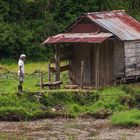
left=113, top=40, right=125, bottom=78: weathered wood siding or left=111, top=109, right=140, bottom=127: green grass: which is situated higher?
left=113, top=40, right=125, bottom=78: weathered wood siding

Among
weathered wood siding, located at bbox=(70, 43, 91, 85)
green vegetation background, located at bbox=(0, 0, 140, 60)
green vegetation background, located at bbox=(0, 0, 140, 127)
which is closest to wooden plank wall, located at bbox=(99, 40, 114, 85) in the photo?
weathered wood siding, located at bbox=(70, 43, 91, 85)

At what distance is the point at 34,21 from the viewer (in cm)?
3925

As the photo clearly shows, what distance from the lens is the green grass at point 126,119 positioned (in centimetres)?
2331

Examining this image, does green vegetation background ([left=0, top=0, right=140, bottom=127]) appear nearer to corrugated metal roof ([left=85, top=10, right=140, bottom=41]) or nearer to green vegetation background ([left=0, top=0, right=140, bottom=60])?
green vegetation background ([left=0, top=0, right=140, bottom=60])

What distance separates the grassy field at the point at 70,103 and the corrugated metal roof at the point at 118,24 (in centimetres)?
249

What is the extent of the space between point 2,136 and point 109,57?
9.04m

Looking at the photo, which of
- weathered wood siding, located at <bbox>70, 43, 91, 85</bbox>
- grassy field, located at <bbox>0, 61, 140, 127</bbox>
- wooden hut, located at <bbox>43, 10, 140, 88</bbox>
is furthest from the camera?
weathered wood siding, located at <bbox>70, 43, 91, 85</bbox>

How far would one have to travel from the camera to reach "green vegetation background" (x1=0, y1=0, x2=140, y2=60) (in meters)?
37.4

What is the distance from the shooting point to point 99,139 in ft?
69.2

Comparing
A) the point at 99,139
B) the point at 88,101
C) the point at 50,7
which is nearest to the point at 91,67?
the point at 88,101

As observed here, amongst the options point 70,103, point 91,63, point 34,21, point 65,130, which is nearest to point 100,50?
point 91,63

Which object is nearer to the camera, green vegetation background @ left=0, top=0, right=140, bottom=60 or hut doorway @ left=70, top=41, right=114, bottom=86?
hut doorway @ left=70, top=41, right=114, bottom=86

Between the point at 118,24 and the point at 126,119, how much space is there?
25.0ft

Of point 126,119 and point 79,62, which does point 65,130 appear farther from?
point 79,62
